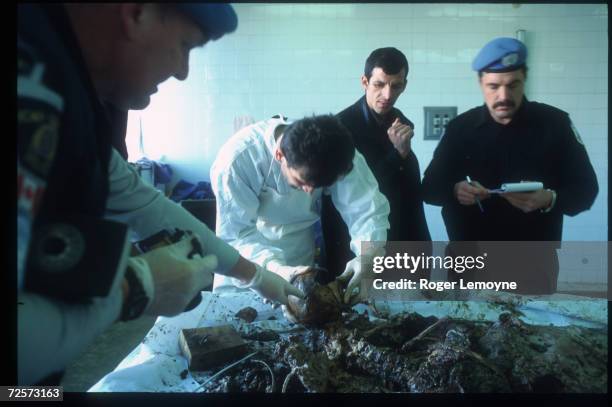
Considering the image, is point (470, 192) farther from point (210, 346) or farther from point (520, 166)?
point (210, 346)

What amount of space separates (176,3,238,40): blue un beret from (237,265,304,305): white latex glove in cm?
60

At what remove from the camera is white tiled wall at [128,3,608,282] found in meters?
1.16

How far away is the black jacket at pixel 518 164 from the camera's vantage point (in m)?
1.22

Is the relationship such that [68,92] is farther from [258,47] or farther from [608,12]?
[608,12]

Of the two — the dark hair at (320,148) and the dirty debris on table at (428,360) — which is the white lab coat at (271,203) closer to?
the dark hair at (320,148)

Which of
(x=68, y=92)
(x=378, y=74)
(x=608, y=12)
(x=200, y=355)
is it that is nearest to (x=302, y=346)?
(x=200, y=355)

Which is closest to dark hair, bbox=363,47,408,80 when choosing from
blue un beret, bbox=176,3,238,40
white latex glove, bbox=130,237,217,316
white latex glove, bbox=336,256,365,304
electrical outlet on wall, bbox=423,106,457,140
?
electrical outlet on wall, bbox=423,106,457,140

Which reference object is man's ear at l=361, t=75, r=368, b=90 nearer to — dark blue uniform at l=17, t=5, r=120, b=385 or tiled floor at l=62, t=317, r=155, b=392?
dark blue uniform at l=17, t=5, r=120, b=385

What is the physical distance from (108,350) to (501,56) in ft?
5.33

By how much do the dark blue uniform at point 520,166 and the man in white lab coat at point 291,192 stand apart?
23cm

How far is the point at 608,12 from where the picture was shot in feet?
3.76

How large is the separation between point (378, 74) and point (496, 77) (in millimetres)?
285

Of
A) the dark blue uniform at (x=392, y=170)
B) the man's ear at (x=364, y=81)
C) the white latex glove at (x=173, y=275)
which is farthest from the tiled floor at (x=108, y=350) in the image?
the man's ear at (x=364, y=81)

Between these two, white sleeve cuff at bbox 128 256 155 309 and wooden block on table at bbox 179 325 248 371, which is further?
wooden block on table at bbox 179 325 248 371
